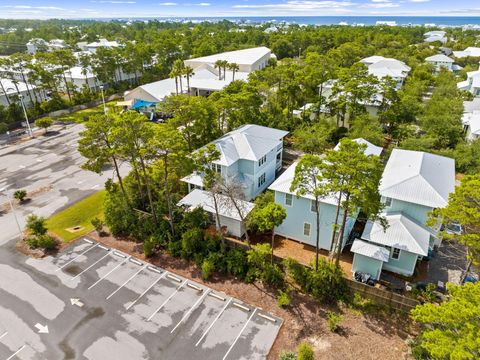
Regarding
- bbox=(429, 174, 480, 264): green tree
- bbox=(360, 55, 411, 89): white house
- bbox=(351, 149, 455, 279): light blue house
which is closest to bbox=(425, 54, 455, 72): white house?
bbox=(360, 55, 411, 89): white house

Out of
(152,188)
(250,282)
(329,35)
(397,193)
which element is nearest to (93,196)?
(152,188)

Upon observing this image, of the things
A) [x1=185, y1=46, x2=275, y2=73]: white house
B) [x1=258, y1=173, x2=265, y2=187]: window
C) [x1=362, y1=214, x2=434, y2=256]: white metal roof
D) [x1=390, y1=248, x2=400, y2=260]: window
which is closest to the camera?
[x1=362, y1=214, x2=434, y2=256]: white metal roof

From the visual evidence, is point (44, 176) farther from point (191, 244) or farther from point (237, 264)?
point (237, 264)

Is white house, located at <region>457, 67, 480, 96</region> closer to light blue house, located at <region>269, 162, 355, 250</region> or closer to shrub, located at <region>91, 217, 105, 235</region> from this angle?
light blue house, located at <region>269, 162, 355, 250</region>

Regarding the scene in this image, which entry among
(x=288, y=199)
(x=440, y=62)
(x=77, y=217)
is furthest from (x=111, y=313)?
(x=440, y=62)

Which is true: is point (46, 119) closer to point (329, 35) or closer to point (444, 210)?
point (444, 210)

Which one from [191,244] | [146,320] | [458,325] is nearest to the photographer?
[458,325]
